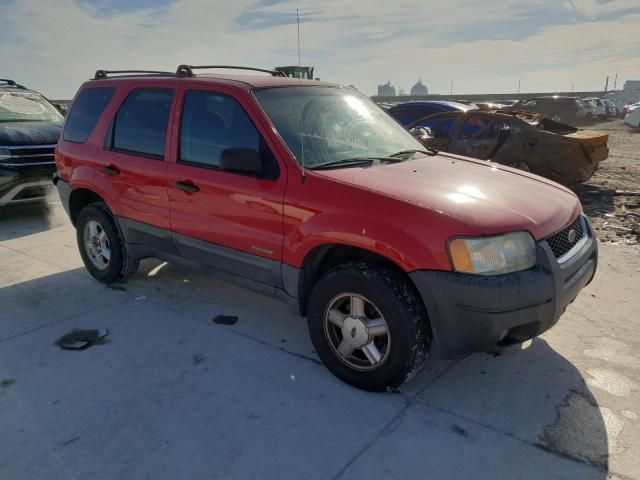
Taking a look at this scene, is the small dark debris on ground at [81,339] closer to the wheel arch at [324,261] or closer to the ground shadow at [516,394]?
the ground shadow at [516,394]

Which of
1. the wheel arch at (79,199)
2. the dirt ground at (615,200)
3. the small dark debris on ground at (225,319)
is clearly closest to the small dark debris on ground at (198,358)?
the small dark debris on ground at (225,319)

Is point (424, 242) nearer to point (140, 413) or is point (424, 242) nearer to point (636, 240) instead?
point (140, 413)

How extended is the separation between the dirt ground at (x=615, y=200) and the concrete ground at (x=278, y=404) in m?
2.51

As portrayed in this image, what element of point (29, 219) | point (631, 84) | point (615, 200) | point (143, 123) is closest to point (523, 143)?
point (615, 200)

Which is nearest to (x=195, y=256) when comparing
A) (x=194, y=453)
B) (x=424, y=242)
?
(x=194, y=453)

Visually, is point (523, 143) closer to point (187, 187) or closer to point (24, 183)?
point (187, 187)

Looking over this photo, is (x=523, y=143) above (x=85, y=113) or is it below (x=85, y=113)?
below

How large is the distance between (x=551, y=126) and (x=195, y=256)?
24.5 feet

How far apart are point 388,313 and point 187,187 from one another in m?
1.79

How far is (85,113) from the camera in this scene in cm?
480

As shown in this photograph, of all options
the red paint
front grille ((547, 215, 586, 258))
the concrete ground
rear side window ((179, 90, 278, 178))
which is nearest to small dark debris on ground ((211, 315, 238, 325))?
the concrete ground

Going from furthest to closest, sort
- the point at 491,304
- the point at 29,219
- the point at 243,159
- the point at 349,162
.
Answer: the point at 29,219 → the point at 349,162 → the point at 243,159 → the point at 491,304

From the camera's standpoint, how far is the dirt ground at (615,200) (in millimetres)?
6559

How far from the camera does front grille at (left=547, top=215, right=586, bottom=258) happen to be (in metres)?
2.94
